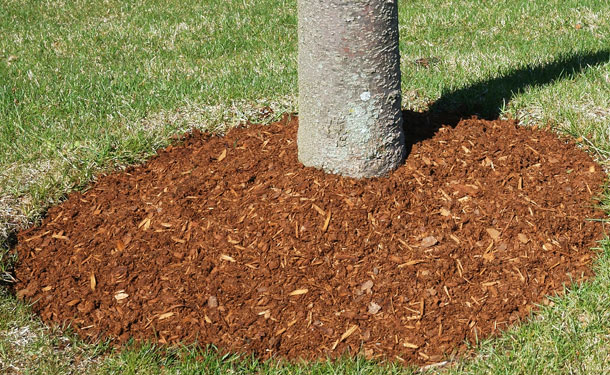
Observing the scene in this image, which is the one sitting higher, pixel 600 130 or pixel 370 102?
pixel 370 102

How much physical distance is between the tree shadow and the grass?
0.07 ft

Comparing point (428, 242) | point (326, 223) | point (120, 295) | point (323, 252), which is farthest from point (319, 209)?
point (120, 295)

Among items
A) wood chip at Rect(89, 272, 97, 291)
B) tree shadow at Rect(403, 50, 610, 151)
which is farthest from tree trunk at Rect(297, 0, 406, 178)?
wood chip at Rect(89, 272, 97, 291)

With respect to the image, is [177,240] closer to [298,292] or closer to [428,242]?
[298,292]

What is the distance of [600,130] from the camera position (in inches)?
180

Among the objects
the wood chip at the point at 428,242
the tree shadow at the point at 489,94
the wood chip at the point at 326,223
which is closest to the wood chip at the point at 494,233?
the wood chip at the point at 428,242

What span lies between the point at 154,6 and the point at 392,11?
5995 mm

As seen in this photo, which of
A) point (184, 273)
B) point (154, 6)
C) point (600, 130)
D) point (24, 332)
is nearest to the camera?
point (24, 332)

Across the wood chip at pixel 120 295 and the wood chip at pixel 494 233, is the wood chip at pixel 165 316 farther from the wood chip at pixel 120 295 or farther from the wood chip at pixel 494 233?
the wood chip at pixel 494 233

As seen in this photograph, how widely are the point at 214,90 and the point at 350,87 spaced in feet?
7.37

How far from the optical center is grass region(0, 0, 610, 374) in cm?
Result: 327

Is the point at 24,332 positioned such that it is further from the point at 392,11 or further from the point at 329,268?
the point at 392,11

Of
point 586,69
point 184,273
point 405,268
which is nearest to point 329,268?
point 405,268

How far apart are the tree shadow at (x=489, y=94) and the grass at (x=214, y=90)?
21mm
